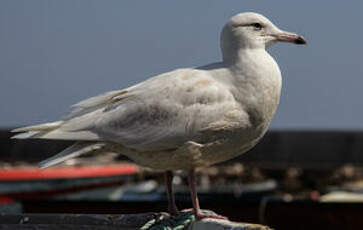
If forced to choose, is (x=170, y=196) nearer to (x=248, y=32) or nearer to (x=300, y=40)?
(x=248, y=32)

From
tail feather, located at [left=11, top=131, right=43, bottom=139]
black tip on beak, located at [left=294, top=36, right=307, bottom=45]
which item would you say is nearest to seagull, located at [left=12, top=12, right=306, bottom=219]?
tail feather, located at [left=11, top=131, right=43, bottom=139]

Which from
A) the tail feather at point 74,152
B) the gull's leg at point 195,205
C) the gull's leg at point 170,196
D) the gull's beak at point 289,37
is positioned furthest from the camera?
the gull's beak at point 289,37

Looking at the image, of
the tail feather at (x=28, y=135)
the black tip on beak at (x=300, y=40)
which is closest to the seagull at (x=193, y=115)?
the tail feather at (x=28, y=135)

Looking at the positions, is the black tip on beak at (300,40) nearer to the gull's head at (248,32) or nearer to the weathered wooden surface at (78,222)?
the gull's head at (248,32)

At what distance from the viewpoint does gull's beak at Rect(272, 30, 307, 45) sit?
165 inches

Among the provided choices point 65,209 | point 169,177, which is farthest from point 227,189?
point 169,177

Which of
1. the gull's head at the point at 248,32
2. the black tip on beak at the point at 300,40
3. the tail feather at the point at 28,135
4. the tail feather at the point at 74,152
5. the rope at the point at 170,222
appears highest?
the gull's head at the point at 248,32

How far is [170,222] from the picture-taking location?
3.91 metres

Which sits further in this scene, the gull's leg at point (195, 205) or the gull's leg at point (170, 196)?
the gull's leg at point (170, 196)

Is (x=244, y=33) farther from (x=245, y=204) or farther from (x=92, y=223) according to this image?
(x=245, y=204)

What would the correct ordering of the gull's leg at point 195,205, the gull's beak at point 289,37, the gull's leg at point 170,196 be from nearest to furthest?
1. the gull's leg at point 195,205
2. the gull's leg at point 170,196
3. the gull's beak at point 289,37

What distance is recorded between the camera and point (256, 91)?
3.88m

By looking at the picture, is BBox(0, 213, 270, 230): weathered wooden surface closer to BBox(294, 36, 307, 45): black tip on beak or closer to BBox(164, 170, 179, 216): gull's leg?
BBox(164, 170, 179, 216): gull's leg

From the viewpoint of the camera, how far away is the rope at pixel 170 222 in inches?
152
